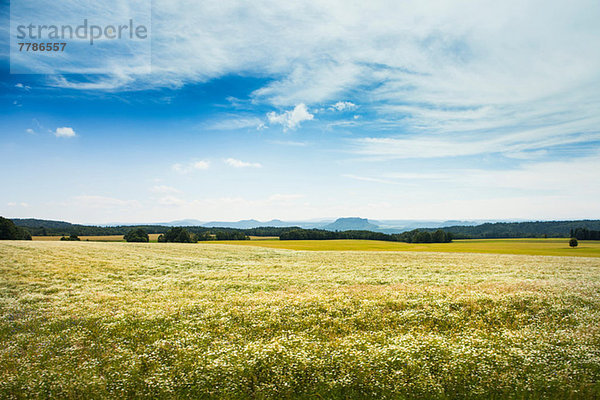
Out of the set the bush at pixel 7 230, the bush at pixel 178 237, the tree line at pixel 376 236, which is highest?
the bush at pixel 7 230

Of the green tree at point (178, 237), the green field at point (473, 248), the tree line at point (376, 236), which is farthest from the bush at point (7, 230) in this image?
the tree line at point (376, 236)

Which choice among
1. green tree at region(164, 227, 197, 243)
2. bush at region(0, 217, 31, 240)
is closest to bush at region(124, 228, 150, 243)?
green tree at region(164, 227, 197, 243)

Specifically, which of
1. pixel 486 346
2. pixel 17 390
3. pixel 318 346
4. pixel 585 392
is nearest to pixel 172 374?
pixel 17 390

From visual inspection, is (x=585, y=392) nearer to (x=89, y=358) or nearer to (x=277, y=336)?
(x=277, y=336)

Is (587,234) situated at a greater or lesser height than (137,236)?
lesser

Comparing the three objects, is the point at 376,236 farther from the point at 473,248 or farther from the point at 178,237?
the point at 178,237

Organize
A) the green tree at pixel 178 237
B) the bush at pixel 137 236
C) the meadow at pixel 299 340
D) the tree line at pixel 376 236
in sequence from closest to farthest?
the meadow at pixel 299 340, the bush at pixel 137 236, the green tree at pixel 178 237, the tree line at pixel 376 236

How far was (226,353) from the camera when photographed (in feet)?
40.3

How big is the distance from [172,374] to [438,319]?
13190mm

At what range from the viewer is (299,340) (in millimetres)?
13555

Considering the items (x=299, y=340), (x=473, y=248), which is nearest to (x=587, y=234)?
(x=473, y=248)

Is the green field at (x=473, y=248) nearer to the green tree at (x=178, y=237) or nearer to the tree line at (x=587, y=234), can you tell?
→ the tree line at (x=587, y=234)

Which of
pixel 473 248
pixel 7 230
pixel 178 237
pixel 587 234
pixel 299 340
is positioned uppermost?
pixel 7 230

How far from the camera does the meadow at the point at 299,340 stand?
998 centimetres
